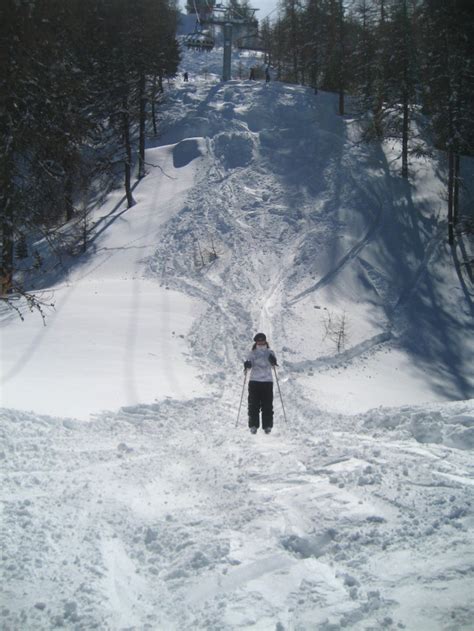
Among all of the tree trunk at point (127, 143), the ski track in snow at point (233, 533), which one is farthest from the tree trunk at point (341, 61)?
the ski track in snow at point (233, 533)

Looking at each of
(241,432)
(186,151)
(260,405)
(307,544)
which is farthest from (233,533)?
(186,151)

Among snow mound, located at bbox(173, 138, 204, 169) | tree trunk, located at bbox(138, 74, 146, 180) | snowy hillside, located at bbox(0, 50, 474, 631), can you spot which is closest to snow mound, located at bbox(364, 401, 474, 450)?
snowy hillside, located at bbox(0, 50, 474, 631)

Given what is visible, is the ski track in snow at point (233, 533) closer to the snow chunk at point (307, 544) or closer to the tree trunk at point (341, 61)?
the snow chunk at point (307, 544)

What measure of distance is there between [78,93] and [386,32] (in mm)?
23164

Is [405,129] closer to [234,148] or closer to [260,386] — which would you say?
[234,148]

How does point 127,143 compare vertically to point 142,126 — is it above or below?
below

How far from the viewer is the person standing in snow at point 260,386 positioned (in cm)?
971

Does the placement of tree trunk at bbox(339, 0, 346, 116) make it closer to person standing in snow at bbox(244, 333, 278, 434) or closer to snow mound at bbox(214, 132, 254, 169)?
snow mound at bbox(214, 132, 254, 169)

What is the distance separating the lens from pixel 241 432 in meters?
9.48

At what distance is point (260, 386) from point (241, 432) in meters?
0.98

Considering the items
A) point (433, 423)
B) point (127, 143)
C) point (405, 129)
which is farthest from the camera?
point (405, 129)

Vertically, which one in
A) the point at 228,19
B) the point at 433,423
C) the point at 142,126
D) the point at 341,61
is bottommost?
the point at 433,423

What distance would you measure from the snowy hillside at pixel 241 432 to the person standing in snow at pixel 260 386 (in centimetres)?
43

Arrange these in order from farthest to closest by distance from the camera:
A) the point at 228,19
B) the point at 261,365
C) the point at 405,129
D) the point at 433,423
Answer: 1. the point at 228,19
2. the point at 405,129
3. the point at 261,365
4. the point at 433,423
